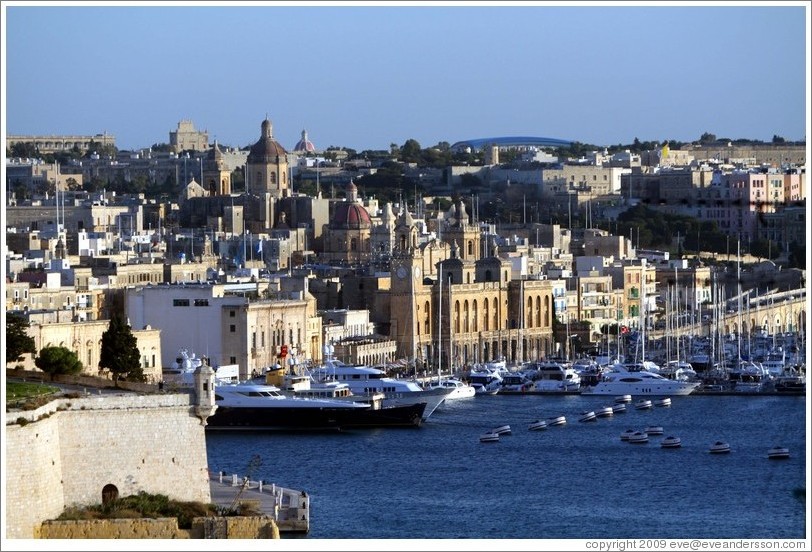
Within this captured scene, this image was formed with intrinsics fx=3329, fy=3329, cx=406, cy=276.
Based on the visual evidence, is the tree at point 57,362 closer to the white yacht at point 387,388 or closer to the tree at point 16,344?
the tree at point 16,344

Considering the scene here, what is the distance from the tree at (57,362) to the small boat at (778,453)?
11589mm

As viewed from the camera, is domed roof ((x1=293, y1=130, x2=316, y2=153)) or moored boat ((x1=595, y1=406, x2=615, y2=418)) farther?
domed roof ((x1=293, y1=130, x2=316, y2=153))

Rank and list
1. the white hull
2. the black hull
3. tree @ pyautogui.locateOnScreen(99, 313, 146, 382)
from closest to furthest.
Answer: tree @ pyautogui.locateOnScreen(99, 313, 146, 382) < the black hull < the white hull

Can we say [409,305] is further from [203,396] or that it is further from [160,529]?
[160,529]

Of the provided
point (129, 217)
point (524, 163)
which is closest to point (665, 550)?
point (129, 217)

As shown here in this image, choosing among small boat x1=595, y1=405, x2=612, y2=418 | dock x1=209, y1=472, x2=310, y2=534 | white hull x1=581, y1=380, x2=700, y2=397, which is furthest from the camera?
white hull x1=581, y1=380, x2=700, y2=397

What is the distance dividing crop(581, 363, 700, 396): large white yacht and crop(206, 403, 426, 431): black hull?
23.8 feet

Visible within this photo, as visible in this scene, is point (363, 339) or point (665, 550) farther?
point (363, 339)

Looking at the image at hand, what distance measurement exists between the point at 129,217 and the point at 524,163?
26.8m

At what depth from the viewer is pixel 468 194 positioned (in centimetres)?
10919

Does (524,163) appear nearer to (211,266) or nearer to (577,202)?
(577,202)

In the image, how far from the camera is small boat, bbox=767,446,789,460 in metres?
44.6

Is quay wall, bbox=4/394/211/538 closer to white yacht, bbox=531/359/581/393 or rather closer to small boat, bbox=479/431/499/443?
small boat, bbox=479/431/499/443

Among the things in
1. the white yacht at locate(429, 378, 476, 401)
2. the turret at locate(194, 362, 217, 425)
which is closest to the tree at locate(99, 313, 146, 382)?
the turret at locate(194, 362, 217, 425)
